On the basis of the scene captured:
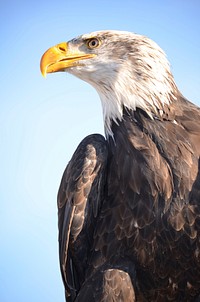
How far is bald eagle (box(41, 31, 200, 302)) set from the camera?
401 cm

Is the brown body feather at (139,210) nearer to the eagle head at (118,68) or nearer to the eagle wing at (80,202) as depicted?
the eagle wing at (80,202)

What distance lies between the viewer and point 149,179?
410 cm

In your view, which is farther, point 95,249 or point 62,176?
point 62,176

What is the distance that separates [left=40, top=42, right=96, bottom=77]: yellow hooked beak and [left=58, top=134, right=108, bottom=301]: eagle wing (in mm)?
865

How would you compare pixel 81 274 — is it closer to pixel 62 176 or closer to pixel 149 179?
pixel 62 176

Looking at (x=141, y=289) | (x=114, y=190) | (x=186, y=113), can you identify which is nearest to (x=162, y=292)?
(x=141, y=289)

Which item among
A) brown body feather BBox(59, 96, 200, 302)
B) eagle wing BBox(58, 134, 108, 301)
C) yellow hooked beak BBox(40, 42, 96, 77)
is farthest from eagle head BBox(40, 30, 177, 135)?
eagle wing BBox(58, 134, 108, 301)

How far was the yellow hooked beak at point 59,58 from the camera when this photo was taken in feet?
15.9

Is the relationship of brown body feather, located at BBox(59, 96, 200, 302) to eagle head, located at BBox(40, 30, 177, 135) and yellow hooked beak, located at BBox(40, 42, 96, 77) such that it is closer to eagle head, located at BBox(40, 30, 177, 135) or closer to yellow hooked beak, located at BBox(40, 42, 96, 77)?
eagle head, located at BBox(40, 30, 177, 135)

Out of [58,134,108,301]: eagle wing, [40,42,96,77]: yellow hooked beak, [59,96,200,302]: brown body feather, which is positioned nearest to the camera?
[59,96,200,302]: brown body feather

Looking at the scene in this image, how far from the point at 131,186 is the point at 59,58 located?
171 cm

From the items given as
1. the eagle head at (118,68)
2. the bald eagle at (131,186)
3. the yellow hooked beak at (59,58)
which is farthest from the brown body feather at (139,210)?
the yellow hooked beak at (59,58)

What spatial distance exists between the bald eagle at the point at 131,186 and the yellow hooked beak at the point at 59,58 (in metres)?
0.01

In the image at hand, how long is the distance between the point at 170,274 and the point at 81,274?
108 centimetres
